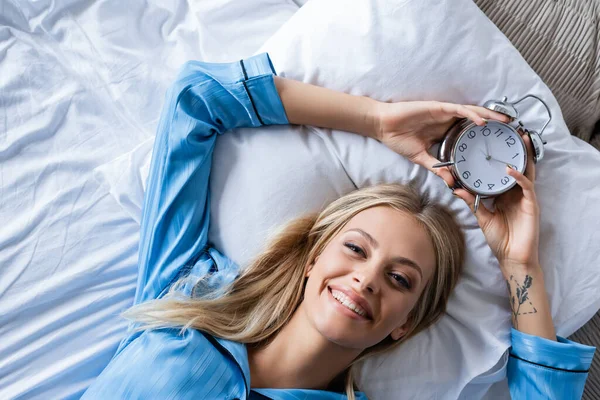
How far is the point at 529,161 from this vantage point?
124 centimetres

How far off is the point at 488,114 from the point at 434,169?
0.53ft

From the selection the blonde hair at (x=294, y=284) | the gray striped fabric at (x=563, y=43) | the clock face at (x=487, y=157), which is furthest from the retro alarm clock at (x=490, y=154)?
the gray striped fabric at (x=563, y=43)

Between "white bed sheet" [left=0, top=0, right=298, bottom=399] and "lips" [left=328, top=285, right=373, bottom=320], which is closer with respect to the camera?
"lips" [left=328, top=285, right=373, bottom=320]

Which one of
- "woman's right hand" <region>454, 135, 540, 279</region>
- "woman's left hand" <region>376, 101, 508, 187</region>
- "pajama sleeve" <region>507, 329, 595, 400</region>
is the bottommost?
"pajama sleeve" <region>507, 329, 595, 400</region>

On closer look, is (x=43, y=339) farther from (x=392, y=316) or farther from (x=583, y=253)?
(x=583, y=253)

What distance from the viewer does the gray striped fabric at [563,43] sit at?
1.41 metres

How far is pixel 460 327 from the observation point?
1.35 m

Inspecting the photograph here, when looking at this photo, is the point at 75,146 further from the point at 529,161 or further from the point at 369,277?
the point at 529,161

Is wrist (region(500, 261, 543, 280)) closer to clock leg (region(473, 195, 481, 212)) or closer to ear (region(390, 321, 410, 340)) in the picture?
clock leg (region(473, 195, 481, 212))

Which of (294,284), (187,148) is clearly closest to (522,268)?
(294,284)

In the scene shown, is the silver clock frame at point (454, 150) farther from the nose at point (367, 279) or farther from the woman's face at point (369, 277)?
the nose at point (367, 279)

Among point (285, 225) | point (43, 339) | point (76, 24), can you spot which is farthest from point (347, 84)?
point (43, 339)

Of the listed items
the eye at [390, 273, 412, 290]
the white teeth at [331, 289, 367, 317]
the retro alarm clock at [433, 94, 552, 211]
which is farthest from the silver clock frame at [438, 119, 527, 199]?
the white teeth at [331, 289, 367, 317]

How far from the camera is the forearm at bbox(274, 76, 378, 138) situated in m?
1.29
